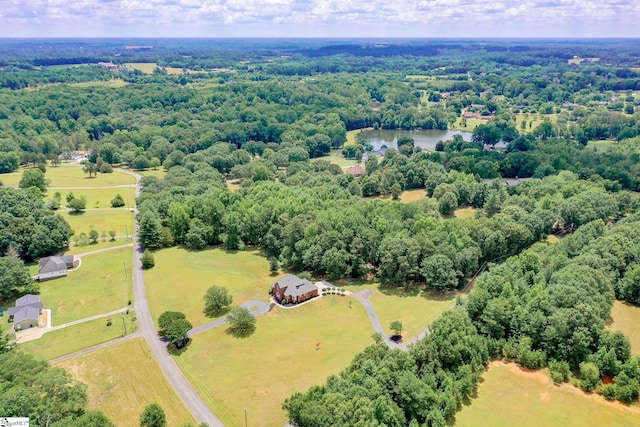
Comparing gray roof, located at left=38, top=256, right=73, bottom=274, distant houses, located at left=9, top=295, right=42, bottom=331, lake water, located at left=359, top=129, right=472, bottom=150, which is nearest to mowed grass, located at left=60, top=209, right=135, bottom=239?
gray roof, located at left=38, top=256, right=73, bottom=274

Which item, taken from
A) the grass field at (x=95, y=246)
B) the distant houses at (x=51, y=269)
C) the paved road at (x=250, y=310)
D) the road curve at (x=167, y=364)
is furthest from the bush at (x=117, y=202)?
the paved road at (x=250, y=310)

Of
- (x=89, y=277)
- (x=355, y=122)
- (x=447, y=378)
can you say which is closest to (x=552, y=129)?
(x=355, y=122)

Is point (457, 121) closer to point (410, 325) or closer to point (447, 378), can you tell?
point (410, 325)

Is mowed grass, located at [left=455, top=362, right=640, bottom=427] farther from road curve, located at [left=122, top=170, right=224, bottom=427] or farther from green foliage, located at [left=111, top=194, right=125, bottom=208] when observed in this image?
green foliage, located at [left=111, top=194, right=125, bottom=208]

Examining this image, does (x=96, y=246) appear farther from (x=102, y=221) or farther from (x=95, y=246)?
(x=102, y=221)

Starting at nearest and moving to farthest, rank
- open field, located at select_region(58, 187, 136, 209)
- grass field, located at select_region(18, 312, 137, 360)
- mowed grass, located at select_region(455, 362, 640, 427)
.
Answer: mowed grass, located at select_region(455, 362, 640, 427), grass field, located at select_region(18, 312, 137, 360), open field, located at select_region(58, 187, 136, 209)

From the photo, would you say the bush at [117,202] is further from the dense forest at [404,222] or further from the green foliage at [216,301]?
the green foliage at [216,301]

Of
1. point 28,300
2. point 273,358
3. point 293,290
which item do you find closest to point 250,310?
point 293,290
